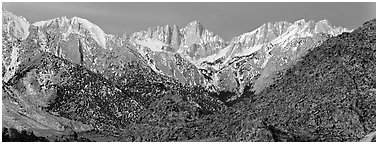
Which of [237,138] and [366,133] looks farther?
[237,138]

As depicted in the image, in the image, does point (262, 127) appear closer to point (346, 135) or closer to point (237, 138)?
point (237, 138)

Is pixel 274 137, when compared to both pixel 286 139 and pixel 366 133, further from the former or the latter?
pixel 366 133

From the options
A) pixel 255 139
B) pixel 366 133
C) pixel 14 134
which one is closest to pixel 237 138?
pixel 255 139

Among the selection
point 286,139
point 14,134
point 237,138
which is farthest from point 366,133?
point 14,134

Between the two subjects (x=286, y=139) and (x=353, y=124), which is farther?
(x=353, y=124)

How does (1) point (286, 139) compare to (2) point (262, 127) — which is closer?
(1) point (286, 139)

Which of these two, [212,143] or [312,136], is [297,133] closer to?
[312,136]

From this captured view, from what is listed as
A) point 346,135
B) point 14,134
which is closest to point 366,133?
point 346,135
